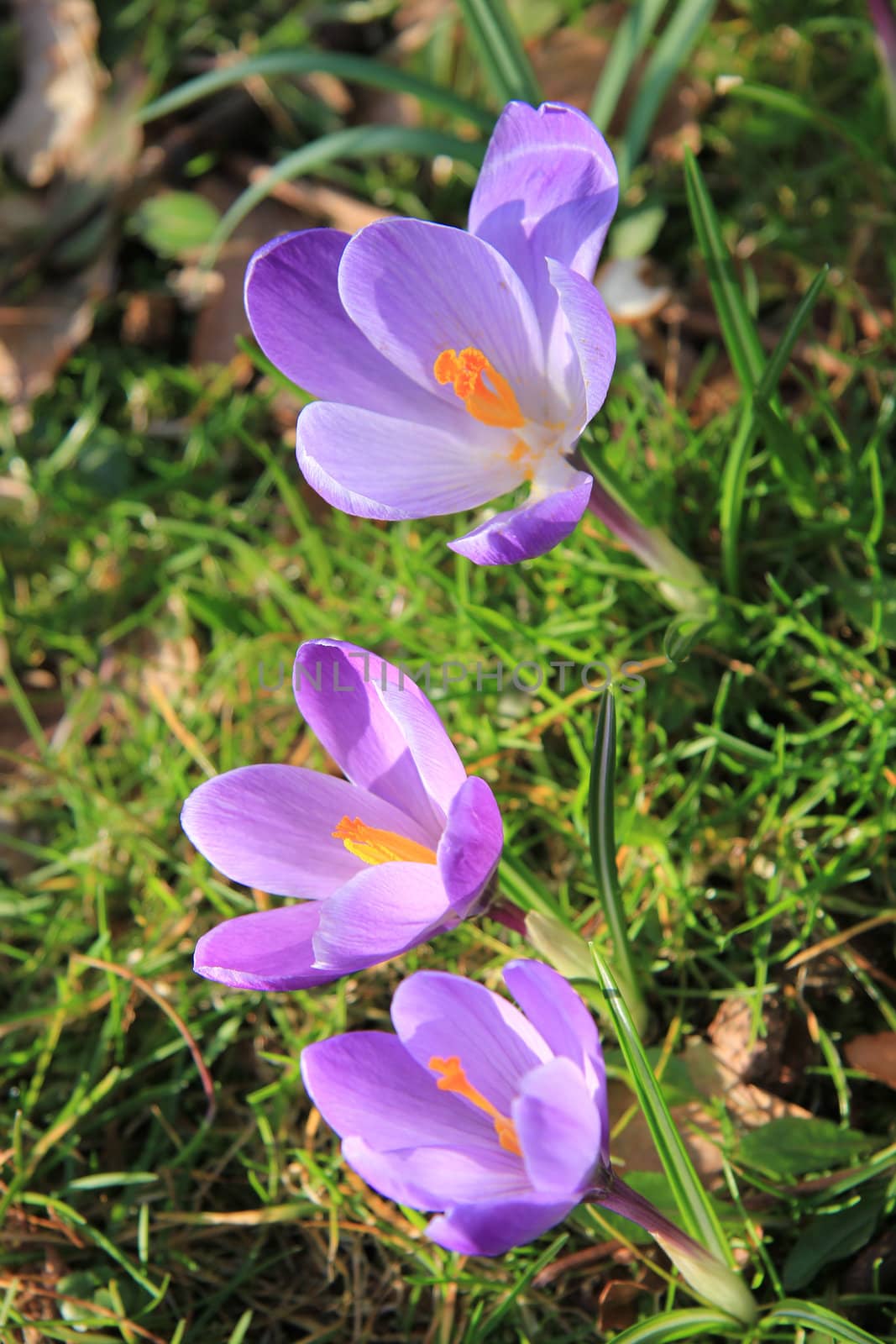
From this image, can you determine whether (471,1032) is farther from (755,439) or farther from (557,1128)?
(755,439)

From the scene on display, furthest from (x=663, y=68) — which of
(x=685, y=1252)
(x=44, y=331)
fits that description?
(x=685, y=1252)

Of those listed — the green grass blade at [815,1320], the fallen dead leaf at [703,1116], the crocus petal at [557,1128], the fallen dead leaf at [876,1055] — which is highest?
the crocus petal at [557,1128]

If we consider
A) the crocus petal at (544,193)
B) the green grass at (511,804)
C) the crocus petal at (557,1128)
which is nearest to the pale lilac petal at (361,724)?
the green grass at (511,804)

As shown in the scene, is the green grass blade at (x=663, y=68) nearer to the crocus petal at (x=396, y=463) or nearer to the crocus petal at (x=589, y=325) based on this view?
the crocus petal at (x=396, y=463)

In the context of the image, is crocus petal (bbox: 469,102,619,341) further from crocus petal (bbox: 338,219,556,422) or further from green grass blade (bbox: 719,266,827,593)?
green grass blade (bbox: 719,266,827,593)

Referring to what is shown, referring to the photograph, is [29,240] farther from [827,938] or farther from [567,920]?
[827,938]

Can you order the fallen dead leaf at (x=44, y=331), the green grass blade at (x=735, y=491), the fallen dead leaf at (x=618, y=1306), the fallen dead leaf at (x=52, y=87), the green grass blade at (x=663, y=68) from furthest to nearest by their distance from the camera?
the fallen dead leaf at (x=52, y=87) < the fallen dead leaf at (x=44, y=331) < the green grass blade at (x=663, y=68) < the green grass blade at (x=735, y=491) < the fallen dead leaf at (x=618, y=1306)

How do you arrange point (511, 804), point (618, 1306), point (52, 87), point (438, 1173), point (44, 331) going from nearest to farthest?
point (438, 1173) → point (618, 1306) → point (511, 804) → point (44, 331) → point (52, 87)

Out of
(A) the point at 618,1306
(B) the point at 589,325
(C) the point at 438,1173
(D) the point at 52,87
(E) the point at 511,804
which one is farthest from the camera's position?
(D) the point at 52,87
